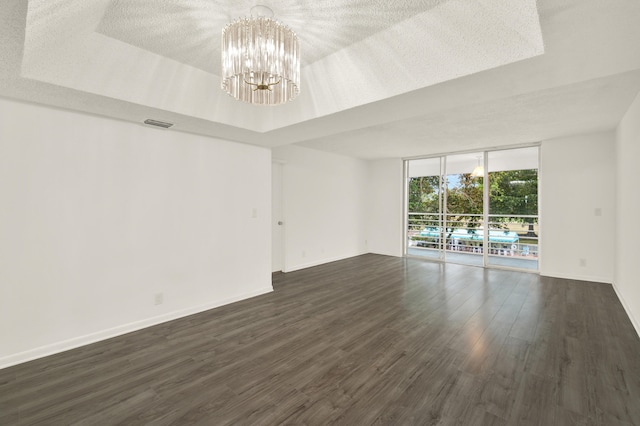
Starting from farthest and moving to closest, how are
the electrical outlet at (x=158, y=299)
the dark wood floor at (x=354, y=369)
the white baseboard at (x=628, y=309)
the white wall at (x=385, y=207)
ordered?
the white wall at (x=385, y=207)
the electrical outlet at (x=158, y=299)
the white baseboard at (x=628, y=309)
the dark wood floor at (x=354, y=369)

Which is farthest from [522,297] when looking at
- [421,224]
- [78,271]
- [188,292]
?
[78,271]

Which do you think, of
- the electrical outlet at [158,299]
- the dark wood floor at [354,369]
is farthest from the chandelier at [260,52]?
the electrical outlet at [158,299]

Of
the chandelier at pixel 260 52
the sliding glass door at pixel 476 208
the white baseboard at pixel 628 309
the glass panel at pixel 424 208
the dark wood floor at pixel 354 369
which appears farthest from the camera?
the glass panel at pixel 424 208

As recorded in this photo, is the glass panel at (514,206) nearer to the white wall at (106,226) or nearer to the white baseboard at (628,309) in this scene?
the white baseboard at (628,309)

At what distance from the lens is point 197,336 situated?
9.53 feet

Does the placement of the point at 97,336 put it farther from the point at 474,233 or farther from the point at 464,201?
the point at 474,233

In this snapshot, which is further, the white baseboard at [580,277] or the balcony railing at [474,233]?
the balcony railing at [474,233]

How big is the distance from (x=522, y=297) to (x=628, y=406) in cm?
232

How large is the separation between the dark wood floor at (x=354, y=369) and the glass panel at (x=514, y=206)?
2163mm

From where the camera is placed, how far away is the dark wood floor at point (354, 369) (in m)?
1.82

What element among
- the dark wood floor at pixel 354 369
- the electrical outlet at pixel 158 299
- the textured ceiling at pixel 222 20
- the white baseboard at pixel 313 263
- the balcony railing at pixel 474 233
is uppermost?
the textured ceiling at pixel 222 20

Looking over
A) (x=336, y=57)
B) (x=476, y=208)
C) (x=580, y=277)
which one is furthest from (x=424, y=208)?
(x=336, y=57)

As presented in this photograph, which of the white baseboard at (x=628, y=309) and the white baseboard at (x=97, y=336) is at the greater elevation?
the white baseboard at (x=628, y=309)

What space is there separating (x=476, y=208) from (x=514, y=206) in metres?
0.91
